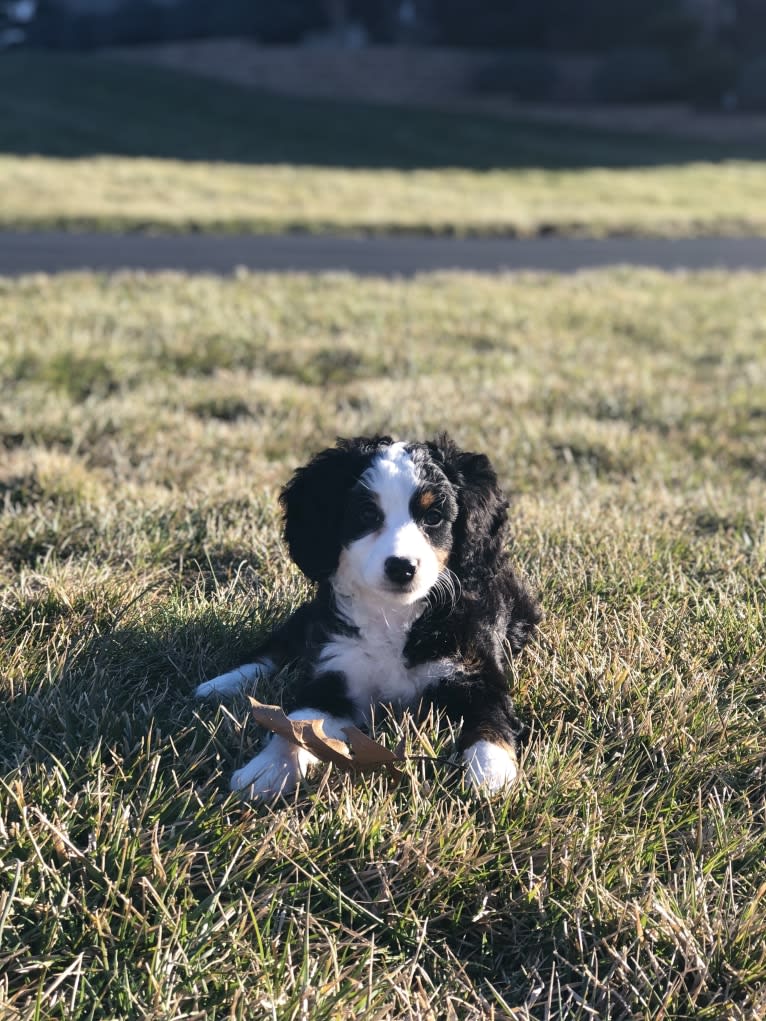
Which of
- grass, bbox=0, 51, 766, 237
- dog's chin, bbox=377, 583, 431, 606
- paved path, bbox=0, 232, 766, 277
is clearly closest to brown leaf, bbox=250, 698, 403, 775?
dog's chin, bbox=377, 583, 431, 606

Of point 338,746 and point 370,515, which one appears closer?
point 338,746

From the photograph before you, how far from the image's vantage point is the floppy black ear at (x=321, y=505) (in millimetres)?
3326

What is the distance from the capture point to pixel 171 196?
21.1 m

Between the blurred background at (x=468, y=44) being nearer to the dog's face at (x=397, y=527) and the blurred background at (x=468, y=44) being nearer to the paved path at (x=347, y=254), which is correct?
the paved path at (x=347, y=254)

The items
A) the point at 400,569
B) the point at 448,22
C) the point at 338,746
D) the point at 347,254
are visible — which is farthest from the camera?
the point at 448,22

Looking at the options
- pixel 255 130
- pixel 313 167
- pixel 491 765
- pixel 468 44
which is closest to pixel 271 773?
pixel 491 765

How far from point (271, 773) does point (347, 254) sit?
12871 mm

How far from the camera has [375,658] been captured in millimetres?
3248

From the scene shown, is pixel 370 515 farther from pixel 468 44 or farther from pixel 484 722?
pixel 468 44

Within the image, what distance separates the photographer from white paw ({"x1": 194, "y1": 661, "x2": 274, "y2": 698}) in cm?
325

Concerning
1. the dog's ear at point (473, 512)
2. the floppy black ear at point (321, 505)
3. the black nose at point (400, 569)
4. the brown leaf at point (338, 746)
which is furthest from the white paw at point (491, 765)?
the floppy black ear at point (321, 505)

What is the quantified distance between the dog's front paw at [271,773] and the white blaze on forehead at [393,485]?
723 mm

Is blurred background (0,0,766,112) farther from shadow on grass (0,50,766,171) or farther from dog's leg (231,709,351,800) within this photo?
dog's leg (231,709,351,800)

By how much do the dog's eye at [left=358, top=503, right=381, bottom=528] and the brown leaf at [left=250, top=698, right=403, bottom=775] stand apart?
2.14 ft
